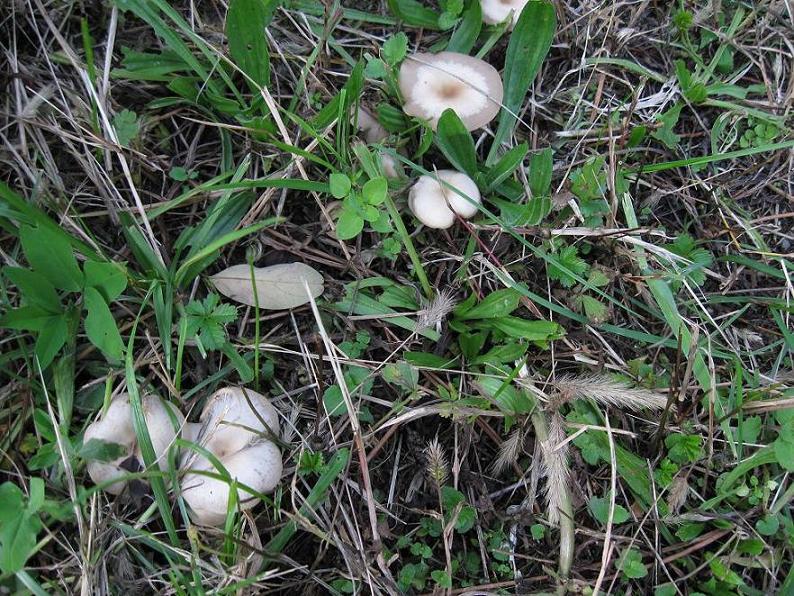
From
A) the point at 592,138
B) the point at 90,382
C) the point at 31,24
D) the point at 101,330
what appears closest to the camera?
the point at 101,330

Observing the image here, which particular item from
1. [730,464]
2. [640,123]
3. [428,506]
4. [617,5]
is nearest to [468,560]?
[428,506]

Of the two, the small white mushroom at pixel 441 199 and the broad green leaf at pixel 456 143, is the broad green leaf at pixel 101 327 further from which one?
the broad green leaf at pixel 456 143

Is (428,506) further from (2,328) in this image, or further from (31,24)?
(31,24)

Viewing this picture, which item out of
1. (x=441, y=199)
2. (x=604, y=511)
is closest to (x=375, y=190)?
(x=441, y=199)

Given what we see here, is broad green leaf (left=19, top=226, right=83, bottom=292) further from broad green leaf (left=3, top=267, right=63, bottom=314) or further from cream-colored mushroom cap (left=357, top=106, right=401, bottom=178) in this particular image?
cream-colored mushroom cap (left=357, top=106, right=401, bottom=178)

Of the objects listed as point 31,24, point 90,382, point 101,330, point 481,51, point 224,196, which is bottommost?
point 90,382

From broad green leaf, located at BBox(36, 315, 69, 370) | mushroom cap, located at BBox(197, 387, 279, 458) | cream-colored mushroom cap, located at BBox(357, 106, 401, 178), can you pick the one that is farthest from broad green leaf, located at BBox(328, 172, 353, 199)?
broad green leaf, located at BBox(36, 315, 69, 370)

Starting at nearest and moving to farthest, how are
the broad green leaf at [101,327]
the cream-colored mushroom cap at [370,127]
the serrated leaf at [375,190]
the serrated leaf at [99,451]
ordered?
Result: 1. the serrated leaf at [99,451]
2. the broad green leaf at [101,327]
3. the serrated leaf at [375,190]
4. the cream-colored mushroom cap at [370,127]

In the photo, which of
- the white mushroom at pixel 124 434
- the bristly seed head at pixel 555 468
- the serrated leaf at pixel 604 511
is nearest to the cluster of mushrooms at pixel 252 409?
the white mushroom at pixel 124 434

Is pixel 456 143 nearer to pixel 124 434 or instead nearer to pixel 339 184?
pixel 339 184
